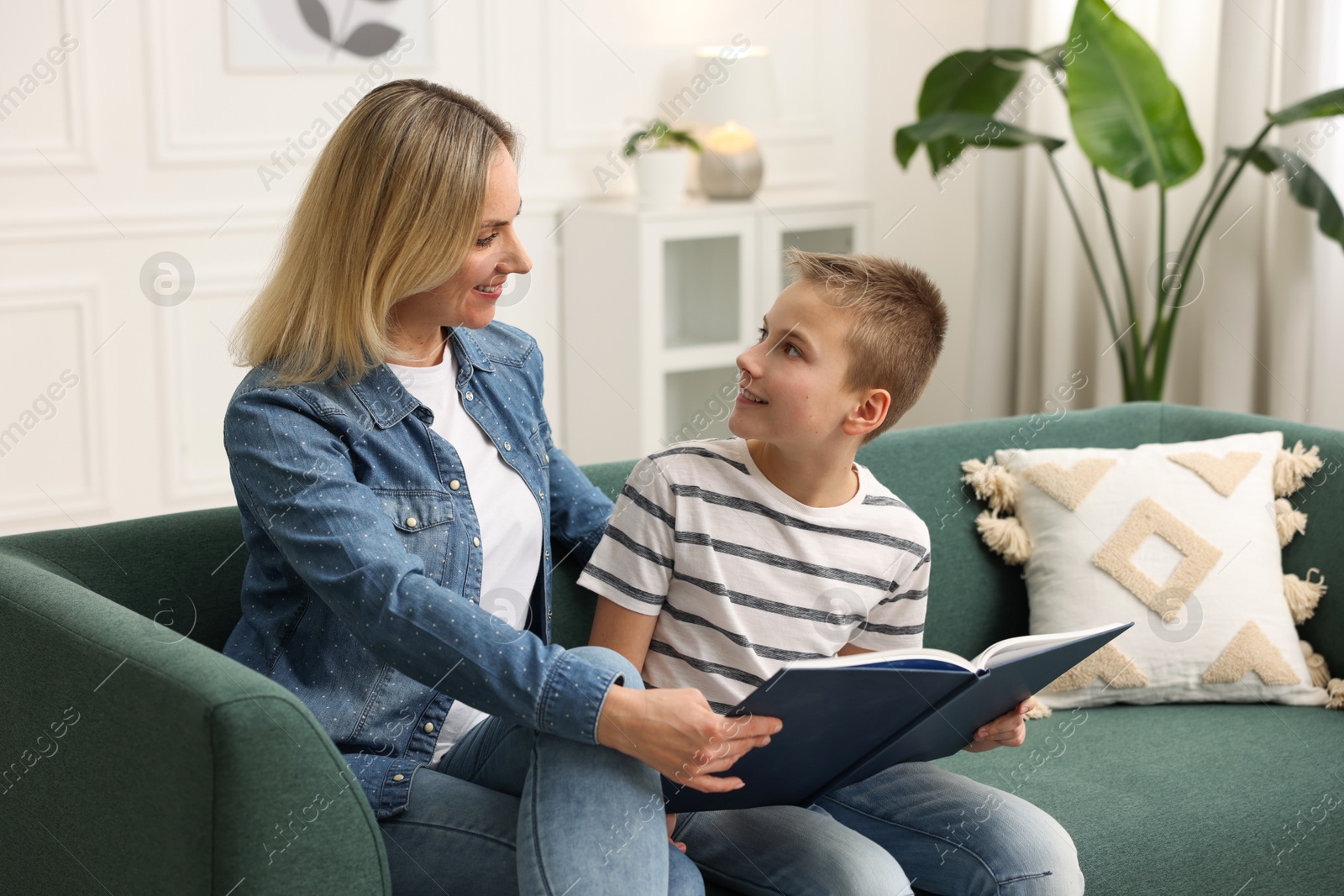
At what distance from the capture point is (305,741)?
113 cm

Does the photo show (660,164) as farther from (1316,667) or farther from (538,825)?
(538,825)

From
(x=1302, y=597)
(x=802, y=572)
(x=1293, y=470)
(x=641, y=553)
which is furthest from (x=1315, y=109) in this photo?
(x=641, y=553)

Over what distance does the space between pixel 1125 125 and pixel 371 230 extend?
202 centimetres

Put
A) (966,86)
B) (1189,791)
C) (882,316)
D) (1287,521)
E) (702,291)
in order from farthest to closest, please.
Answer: (702,291)
(966,86)
(1287,521)
(1189,791)
(882,316)

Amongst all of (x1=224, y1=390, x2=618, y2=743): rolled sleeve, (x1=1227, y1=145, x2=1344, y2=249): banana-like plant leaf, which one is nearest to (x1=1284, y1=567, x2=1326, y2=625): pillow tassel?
(x1=1227, y1=145, x2=1344, y2=249): banana-like plant leaf

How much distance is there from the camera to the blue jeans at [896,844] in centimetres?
136

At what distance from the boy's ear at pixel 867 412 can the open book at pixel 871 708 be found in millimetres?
304

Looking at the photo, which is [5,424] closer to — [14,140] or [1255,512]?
[14,140]

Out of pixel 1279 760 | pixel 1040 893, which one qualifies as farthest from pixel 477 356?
pixel 1279 760

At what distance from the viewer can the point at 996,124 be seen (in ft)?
9.95

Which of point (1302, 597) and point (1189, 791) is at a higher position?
point (1302, 597)

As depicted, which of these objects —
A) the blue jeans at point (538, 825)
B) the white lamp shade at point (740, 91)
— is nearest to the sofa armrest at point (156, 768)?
the blue jeans at point (538, 825)

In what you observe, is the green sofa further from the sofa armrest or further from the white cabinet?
the white cabinet

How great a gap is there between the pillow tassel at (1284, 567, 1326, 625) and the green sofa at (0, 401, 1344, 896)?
0.08 ft
